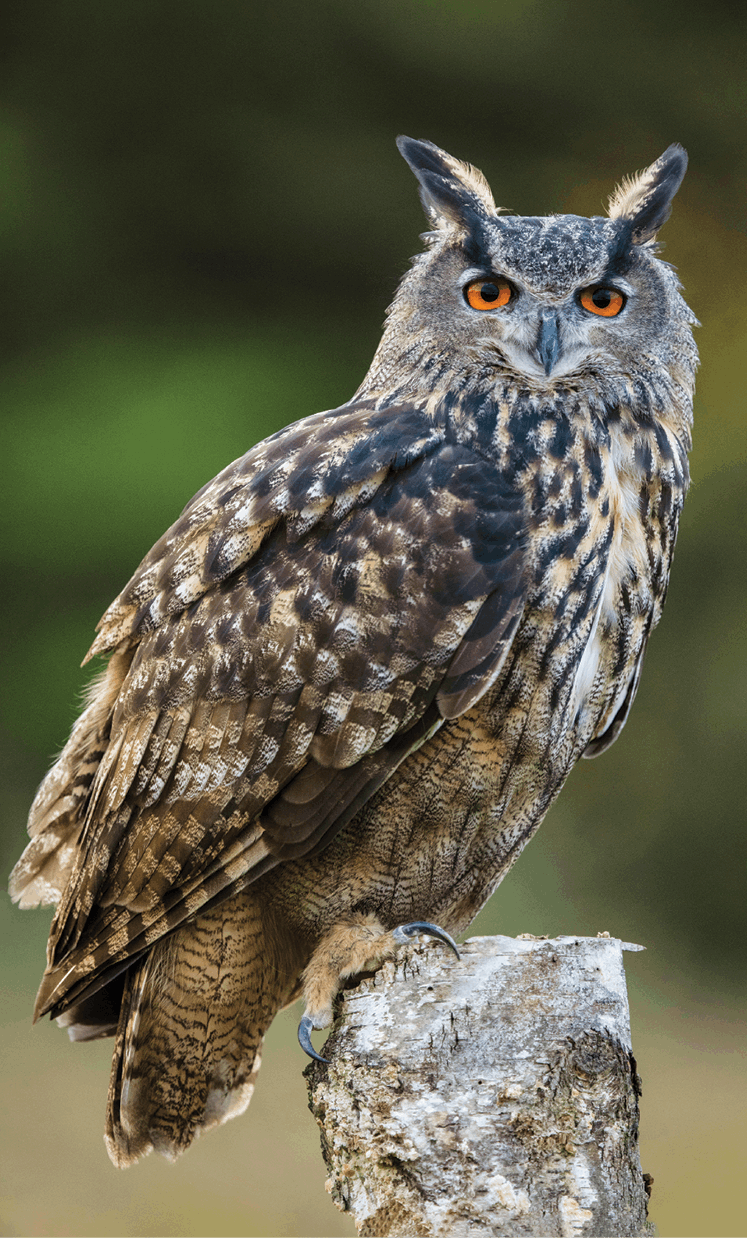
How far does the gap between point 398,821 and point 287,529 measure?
48cm

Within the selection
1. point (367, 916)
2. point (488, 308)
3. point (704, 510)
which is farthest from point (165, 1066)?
point (704, 510)

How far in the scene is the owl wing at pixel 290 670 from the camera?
1.71 meters

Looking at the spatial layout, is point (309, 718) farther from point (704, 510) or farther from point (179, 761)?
point (704, 510)

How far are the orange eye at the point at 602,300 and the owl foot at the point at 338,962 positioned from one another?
3.34 ft

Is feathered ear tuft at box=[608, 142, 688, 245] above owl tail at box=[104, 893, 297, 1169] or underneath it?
above

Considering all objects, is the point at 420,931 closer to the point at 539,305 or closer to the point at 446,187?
the point at 539,305

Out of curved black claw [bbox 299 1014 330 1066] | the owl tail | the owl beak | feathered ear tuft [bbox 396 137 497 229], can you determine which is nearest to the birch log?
curved black claw [bbox 299 1014 330 1066]

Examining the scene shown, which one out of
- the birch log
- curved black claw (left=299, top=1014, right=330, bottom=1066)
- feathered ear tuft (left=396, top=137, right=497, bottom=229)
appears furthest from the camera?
feathered ear tuft (left=396, top=137, right=497, bottom=229)

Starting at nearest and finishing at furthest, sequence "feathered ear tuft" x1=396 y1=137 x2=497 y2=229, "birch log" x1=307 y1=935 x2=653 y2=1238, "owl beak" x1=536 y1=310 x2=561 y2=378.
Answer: "birch log" x1=307 y1=935 x2=653 y2=1238
"owl beak" x1=536 y1=310 x2=561 y2=378
"feathered ear tuft" x1=396 y1=137 x2=497 y2=229

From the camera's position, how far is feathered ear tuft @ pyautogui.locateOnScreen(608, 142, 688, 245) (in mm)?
2115

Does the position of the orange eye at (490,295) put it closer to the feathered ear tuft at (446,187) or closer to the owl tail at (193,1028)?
the feathered ear tuft at (446,187)

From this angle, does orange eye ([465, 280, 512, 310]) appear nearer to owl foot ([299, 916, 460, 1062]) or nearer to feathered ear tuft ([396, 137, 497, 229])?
feathered ear tuft ([396, 137, 497, 229])

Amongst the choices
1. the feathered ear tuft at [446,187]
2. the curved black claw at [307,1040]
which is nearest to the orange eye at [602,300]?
the feathered ear tuft at [446,187]

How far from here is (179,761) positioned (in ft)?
6.10
